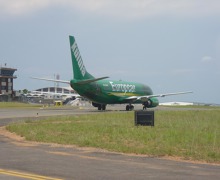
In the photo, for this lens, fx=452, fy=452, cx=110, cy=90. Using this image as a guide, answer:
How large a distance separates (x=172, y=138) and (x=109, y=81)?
36.6 m

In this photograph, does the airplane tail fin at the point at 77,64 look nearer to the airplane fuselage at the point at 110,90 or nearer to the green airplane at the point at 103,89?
the green airplane at the point at 103,89

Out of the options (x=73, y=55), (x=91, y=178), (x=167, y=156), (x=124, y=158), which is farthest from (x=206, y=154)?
(x=73, y=55)

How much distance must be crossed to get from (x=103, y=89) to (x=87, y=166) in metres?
41.1

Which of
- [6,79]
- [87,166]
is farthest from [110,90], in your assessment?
[6,79]

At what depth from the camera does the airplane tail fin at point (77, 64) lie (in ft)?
164

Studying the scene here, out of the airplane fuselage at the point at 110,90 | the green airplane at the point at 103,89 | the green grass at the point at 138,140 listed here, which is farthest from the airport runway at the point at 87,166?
the airplane fuselage at the point at 110,90

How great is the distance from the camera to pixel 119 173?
37.1 feet

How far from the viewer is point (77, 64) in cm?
5012

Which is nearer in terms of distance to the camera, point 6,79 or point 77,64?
point 77,64

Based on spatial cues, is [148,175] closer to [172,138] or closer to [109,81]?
[172,138]

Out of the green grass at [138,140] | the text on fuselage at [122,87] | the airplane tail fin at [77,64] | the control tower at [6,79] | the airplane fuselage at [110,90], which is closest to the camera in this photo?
the green grass at [138,140]

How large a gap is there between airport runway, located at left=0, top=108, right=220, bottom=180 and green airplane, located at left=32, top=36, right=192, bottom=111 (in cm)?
3030

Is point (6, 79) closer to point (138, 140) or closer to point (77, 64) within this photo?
point (77, 64)

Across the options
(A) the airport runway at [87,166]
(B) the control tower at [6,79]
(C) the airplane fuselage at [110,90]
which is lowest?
(A) the airport runway at [87,166]
